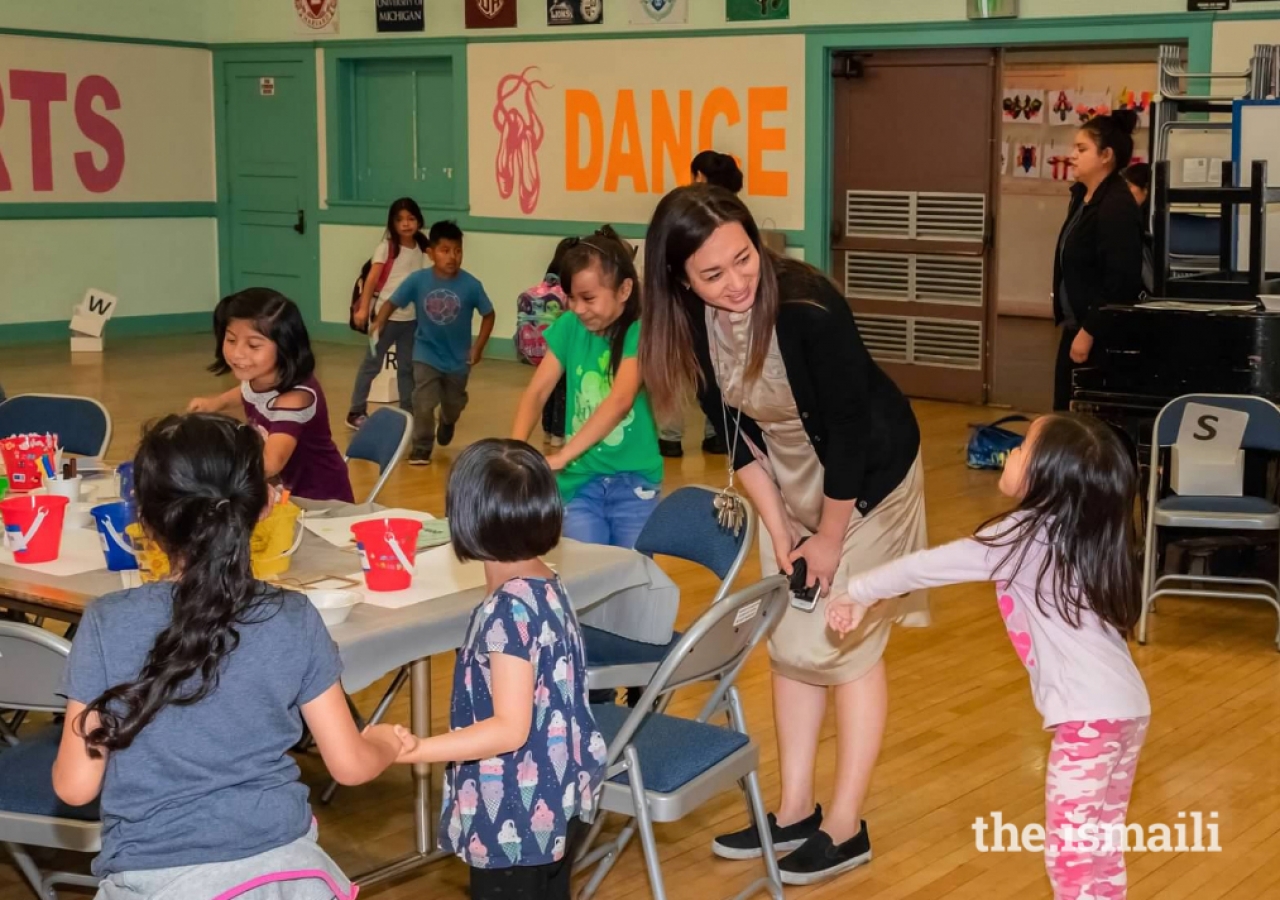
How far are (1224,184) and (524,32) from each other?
6313 millimetres

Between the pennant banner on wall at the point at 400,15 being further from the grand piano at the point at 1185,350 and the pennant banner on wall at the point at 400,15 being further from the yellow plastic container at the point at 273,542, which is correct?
the yellow plastic container at the point at 273,542

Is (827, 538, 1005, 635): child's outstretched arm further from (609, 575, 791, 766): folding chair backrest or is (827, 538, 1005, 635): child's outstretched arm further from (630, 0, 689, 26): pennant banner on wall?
(630, 0, 689, 26): pennant banner on wall

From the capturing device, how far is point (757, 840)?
3.62 metres

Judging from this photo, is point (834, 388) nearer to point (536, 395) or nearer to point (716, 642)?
point (716, 642)

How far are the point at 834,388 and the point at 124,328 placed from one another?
11.6 meters

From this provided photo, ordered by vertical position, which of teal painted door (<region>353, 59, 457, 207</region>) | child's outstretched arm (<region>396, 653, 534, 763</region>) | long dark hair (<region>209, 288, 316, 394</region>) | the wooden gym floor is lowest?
the wooden gym floor

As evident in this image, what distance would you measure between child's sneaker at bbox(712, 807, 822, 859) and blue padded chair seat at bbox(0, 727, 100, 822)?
1.41 m

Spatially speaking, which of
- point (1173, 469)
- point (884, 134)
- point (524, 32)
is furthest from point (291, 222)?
point (1173, 469)

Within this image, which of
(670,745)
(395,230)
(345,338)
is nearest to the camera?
(670,745)

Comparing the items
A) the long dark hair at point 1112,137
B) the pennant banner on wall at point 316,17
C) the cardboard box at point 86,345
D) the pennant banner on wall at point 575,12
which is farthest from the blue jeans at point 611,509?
the pennant banner on wall at point 316,17

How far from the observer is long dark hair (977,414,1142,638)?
8.86ft

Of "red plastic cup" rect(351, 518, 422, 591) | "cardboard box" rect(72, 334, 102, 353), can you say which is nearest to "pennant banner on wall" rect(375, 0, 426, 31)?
"cardboard box" rect(72, 334, 102, 353)

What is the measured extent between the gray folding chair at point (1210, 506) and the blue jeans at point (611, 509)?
1.88m

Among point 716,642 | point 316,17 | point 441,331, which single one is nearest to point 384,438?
point 716,642
